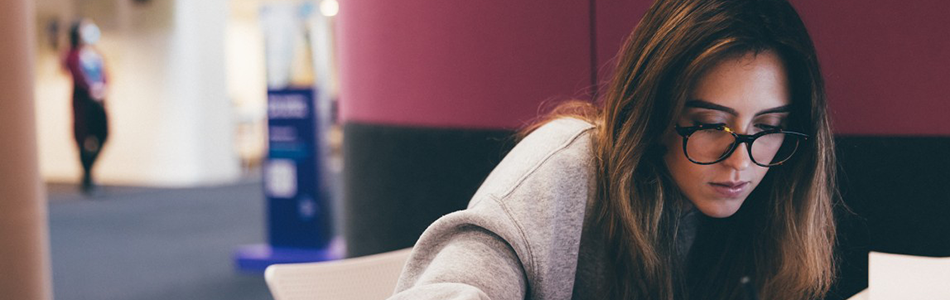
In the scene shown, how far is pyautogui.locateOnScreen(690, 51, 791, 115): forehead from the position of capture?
3.86ft

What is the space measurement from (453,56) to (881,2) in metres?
1.01

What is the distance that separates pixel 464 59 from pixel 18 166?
124 cm

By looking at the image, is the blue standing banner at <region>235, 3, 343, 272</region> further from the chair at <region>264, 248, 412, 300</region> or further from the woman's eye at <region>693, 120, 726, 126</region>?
the woman's eye at <region>693, 120, 726, 126</region>

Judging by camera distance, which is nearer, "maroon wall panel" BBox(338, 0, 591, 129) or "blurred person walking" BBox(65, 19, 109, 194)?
"maroon wall panel" BBox(338, 0, 591, 129)

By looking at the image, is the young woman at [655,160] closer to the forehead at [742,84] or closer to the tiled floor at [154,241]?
the forehead at [742,84]

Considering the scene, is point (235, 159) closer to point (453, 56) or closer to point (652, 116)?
point (453, 56)

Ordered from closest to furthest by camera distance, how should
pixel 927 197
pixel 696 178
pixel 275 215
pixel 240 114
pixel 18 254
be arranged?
pixel 696 178 < pixel 927 197 < pixel 18 254 < pixel 275 215 < pixel 240 114

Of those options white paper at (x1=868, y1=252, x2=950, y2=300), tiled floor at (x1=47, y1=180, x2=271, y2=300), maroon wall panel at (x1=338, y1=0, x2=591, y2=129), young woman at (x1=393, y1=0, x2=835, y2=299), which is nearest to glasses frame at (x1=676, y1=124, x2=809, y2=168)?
young woman at (x1=393, y1=0, x2=835, y2=299)

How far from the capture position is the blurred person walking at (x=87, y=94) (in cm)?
776

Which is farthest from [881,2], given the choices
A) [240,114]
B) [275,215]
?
[240,114]

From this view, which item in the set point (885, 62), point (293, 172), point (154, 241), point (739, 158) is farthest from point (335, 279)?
point (154, 241)

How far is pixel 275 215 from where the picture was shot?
516 cm

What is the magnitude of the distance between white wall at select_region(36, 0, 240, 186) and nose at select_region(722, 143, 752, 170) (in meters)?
9.03

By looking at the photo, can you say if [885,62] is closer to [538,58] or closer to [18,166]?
[538,58]
